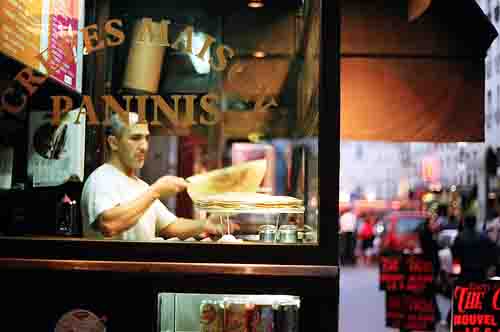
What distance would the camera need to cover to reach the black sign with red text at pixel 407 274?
31.3 ft

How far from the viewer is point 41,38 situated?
430 centimetres

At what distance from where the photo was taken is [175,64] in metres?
4.26

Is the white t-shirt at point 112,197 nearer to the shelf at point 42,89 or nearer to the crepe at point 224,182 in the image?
the crepe at point 224,182

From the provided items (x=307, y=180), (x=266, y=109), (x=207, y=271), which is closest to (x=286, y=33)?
(x=266, y=109)

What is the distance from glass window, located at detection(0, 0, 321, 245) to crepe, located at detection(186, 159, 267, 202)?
0.5 inches

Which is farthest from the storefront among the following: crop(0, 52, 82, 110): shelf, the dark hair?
the dark hair

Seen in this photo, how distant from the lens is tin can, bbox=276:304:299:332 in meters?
4.04

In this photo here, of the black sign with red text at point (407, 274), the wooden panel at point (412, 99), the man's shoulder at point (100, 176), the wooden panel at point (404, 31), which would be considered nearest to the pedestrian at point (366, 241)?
the black sign with red text at point (407, 274)

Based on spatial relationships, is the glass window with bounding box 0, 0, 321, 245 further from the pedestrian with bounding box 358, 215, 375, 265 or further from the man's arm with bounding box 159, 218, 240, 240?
the pedestrian with bounding box 358, 215, 375, 265

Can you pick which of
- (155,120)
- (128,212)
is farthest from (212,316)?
(155,120)

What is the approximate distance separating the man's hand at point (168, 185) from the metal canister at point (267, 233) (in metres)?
0.56

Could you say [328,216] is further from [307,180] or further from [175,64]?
[175,64]

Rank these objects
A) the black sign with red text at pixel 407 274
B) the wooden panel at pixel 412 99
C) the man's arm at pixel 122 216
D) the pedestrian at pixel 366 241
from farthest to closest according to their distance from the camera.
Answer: the pedestrian at pixel 366 241 < the black sign with red text at pixel 407 274 < the wooden panel at pixel 412 99 < the man's arm at pixel 122 216

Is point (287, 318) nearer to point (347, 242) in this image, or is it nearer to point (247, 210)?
point (247, 210)
